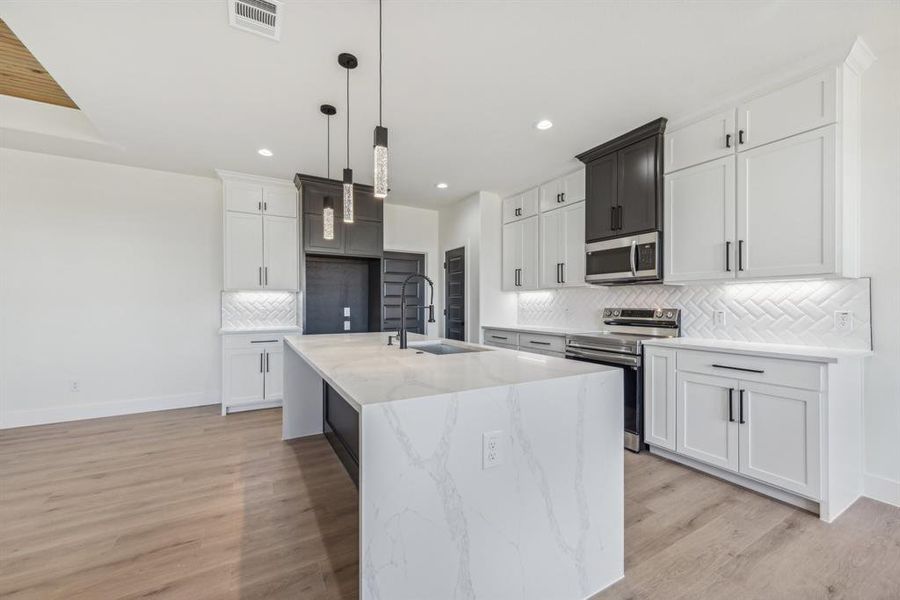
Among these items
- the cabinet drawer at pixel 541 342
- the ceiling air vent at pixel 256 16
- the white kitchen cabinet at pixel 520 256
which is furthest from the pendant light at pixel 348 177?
the white kitchen cabinet at pixel 520 256

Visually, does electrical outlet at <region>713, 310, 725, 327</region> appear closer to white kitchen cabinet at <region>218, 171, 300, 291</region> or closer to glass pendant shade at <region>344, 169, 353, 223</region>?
glass pendant shade at <region>344, 169, 353, 223</region>

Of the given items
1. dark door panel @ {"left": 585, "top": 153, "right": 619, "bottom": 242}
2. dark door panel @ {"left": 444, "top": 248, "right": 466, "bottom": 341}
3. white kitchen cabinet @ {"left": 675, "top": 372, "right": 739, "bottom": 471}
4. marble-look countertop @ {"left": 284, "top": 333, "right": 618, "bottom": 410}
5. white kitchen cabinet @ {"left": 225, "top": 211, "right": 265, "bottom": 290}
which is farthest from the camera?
dark door panel @ {"left": 444, "top": 248, "right": 466, "bottom": 341}

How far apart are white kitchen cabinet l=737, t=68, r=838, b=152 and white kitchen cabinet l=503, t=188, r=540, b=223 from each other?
222 centimetres

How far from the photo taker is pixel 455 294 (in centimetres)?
562

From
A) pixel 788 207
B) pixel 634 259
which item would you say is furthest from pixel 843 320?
pixel 634 259

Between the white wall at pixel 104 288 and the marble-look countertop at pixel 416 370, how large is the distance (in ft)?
9.68

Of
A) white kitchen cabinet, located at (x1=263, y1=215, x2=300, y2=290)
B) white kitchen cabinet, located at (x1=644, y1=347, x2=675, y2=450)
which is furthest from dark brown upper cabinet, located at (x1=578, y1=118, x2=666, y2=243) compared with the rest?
white kitchen cabinet, located at (x1=263, y1=215, x2=300, y2=290)

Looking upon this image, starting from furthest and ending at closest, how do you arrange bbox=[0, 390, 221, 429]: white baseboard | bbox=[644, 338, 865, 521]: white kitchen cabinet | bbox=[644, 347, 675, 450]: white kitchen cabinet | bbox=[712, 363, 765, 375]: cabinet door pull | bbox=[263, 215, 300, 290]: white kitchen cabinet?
bbox=[263, 215, 300, 290]: white kitchen cabinet < bbox=[0, 390, 221, 429]: white baseboard < bbox=[644, 347, 675, 450]: white kitchen cabinet < bbox=[712, 363, 765, 375]: cabinet door pull < bbox=[644, 338, 865, 521]: white kitchen cabinet

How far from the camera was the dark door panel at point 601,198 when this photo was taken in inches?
136

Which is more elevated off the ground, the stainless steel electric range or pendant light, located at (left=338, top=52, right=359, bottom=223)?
pendant light, located at (left=338, top=52, right=359, bottom=223)

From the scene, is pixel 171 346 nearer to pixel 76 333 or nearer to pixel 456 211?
pixel 76 333

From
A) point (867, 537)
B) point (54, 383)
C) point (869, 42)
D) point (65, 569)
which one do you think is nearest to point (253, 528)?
point (65, 569)

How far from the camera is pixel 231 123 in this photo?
10.3 ft

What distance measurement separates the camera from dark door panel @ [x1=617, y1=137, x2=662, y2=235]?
3.14m
